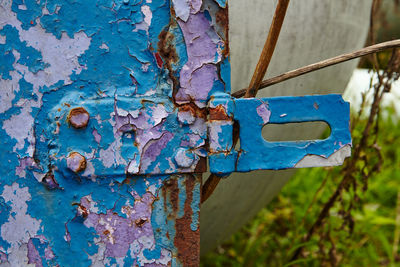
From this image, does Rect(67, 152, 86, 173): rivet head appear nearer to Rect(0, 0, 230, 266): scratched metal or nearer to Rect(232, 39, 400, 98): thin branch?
Rect(0, 0, 230, 266): scratched metal

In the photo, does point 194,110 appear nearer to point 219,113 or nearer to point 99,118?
point 219,113

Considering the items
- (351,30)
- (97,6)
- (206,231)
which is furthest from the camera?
(206,231)

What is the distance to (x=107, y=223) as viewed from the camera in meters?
0.74

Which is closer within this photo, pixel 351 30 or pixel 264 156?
pixel 264 156

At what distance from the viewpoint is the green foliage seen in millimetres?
1645

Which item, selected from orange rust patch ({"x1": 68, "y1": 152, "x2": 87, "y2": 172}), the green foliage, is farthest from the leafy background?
orange rust patch ({"x1": 68, "y1": 152, "x2": 87, "y2": 172})

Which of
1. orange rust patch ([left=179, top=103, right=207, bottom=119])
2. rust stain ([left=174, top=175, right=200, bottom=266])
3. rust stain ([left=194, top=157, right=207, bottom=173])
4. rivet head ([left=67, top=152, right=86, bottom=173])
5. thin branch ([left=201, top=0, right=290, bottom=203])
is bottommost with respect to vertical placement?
rust stain ([left=174, top=175, right=200, bottom=266])

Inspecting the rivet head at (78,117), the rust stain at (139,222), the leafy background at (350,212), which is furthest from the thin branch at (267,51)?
the leafy background at (350,212)

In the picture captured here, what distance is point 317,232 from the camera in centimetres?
160

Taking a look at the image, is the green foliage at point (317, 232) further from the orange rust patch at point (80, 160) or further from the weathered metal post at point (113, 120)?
the orange rust patch at point (80, 160)

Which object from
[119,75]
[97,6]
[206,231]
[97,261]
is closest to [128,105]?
[119,75]

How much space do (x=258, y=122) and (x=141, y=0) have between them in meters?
0.30

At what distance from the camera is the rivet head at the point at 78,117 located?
699mm

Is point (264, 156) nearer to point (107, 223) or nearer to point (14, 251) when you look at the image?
point (107, 223)
